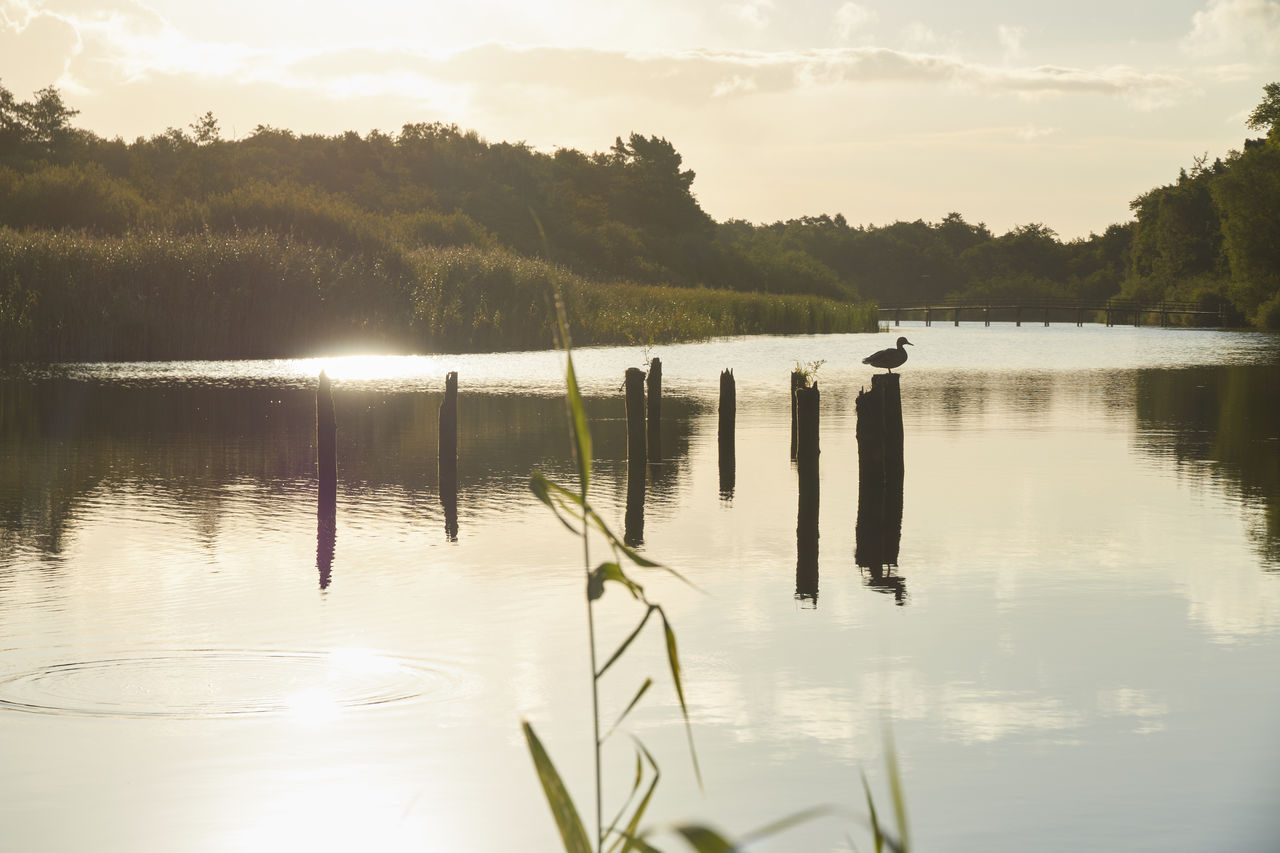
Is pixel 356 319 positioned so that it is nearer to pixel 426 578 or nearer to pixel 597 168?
pixel 426 578

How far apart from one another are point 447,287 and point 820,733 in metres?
45.2

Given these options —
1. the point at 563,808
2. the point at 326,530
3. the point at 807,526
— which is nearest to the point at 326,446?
the point at 326,530

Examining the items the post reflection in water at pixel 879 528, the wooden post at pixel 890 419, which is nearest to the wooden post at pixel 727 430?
the wooden post at pixel 890 419

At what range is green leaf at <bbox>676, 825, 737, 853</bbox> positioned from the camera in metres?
2.93

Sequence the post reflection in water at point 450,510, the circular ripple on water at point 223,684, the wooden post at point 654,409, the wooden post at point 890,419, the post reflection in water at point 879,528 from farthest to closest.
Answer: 1. the wooden post at point 654,409
2. the post reflection in water at point 450,510
3. the wooden post at point 890,419
4. the post reflection in water at point 879,528
5. the circular ripple on water at point 223,684

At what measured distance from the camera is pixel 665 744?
8961mm

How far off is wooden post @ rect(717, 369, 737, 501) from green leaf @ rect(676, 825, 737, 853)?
1778 cm

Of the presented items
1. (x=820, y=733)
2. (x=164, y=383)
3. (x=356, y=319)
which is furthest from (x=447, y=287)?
(x=820, y=733)

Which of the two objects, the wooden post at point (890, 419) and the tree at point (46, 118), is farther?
the tree at point (46, 118)

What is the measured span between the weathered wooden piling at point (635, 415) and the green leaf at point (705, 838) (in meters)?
17.4

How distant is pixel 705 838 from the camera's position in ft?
9.87

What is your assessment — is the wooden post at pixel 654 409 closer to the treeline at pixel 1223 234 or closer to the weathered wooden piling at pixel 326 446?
the weathered wooden piling at pixel 326 446

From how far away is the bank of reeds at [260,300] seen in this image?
43.4m

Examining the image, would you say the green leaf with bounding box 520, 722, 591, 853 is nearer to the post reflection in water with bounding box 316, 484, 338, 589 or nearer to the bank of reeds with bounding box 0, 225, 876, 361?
the post reflection in water with bounding box 316, 484, 338, 589
